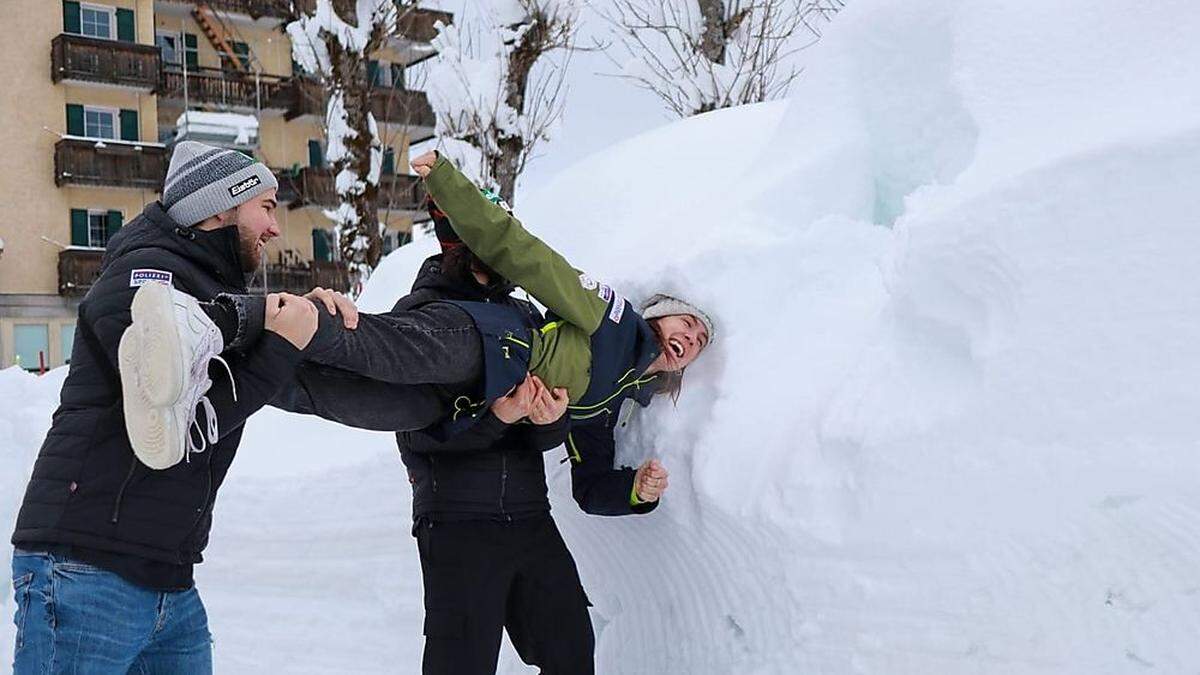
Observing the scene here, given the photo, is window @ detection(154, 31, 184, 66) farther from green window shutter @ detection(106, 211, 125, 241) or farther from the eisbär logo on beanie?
the eisbär logo on beanie

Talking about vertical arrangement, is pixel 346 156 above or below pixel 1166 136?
below

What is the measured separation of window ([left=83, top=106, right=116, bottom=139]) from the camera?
66.6ft

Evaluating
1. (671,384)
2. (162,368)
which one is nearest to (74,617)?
(162,368)

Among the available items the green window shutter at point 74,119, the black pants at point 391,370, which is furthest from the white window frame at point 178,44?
the black pants at point 391,370

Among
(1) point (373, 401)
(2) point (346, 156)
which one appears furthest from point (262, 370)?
(2) point (346, 156)

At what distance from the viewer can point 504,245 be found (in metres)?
2.50

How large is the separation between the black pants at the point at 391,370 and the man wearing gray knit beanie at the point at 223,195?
32 centimetres

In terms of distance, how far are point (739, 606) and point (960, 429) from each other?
2.44 ft

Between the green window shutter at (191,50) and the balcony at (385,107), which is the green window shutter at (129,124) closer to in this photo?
the green window shutter at (191,50)

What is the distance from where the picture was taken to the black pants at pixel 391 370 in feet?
7.38

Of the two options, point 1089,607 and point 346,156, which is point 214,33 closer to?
point 346,156

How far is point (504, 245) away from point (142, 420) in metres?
0.91

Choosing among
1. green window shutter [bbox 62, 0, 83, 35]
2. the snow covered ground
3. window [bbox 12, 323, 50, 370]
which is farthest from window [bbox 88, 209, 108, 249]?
the snow covered ground

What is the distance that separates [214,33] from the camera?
71.6 feet
